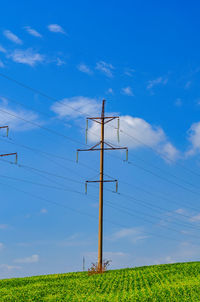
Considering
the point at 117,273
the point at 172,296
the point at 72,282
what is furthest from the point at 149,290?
the point at 117,273

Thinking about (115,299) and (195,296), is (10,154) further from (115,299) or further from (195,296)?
(195,296)

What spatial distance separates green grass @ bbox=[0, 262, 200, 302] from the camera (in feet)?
89.9

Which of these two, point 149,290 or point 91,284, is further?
point 91,284

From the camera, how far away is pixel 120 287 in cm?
3281

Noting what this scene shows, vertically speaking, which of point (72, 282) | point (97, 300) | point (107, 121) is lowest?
point (97, 300)

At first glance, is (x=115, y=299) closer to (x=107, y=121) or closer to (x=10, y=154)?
(x=10, y=154)

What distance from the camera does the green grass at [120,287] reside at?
2741cm

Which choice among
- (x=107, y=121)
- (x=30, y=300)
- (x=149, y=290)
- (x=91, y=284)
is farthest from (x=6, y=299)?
(x=107, y=121)

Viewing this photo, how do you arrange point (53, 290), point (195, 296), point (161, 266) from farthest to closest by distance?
point (161, 266), point (53, 290), point (195, 296)

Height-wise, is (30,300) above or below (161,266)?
below

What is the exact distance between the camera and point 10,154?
38406 mm

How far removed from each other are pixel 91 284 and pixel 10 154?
41.7ft

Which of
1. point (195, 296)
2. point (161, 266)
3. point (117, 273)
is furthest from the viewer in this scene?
point (161, 266)

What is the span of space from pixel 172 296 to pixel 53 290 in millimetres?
10499
